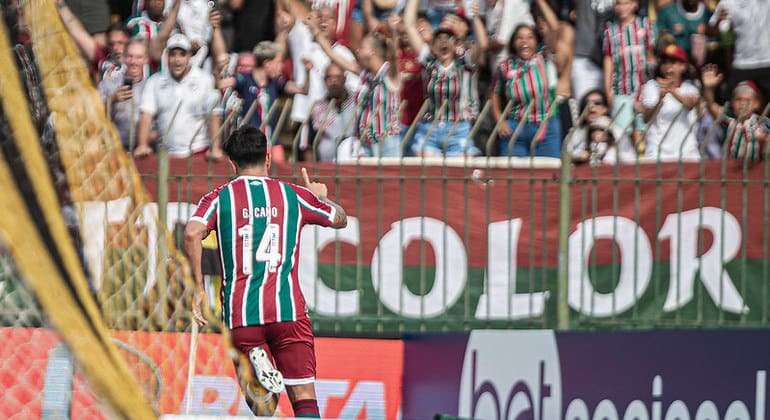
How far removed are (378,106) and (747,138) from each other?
2.78m

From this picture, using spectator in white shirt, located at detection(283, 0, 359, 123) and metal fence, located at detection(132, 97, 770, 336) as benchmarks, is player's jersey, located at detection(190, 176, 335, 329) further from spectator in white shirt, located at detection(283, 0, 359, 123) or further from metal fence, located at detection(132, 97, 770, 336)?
spectator in white shirt, located at detection(283, 0, 359, 123)

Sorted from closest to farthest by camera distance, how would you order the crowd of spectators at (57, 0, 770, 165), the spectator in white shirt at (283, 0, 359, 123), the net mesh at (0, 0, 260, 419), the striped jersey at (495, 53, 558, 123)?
the net mesh at (0, 0, 260, 419) < the crowd of spectators at (57, 0, 770, 165) < the striped jersey at (495, 53, 558, 123) < the spectator in white shirt at (283, 0, 359, 123)

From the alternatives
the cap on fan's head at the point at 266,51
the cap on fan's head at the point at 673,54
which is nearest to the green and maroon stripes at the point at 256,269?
the cap on fan's head at the point at 266,51

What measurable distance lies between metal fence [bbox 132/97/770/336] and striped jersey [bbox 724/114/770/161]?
0.10 meters

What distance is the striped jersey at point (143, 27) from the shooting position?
11.4m

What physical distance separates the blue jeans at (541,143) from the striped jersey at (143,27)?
3255 mm

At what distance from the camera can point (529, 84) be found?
10594 mm

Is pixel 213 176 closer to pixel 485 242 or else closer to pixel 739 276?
pixel 485 242

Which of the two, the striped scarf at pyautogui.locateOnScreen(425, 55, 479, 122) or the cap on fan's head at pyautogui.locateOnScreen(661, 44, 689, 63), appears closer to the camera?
the striped scarf at pyautogui.locateOnScreen(425, 55, 479, 122)

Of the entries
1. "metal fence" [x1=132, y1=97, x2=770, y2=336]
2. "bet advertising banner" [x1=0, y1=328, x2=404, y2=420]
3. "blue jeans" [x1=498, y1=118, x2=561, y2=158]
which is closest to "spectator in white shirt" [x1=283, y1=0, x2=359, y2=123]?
"blue jeans" [x1=498, y1=118, x2=561, y2=158]

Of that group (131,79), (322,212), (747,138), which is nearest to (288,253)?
(322,212)

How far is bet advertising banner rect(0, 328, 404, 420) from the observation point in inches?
138

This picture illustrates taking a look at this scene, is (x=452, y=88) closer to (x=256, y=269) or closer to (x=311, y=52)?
(x=311, y=52)

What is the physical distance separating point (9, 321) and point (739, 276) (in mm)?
6734
